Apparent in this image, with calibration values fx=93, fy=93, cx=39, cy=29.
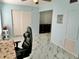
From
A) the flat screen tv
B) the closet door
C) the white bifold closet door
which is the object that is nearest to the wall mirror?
the flat screen tv

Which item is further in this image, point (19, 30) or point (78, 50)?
point (19, 30)

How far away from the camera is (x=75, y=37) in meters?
3.63

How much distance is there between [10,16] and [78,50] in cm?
492

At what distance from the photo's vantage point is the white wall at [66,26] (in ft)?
11.9

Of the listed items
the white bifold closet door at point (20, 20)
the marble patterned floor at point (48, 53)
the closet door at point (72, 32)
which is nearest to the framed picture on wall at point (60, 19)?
the closet door at point (72, 32)

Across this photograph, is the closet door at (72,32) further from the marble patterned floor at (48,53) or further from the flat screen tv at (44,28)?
the flat screen tv at (44,28)

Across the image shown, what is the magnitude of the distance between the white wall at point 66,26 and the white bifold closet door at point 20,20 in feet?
8.20

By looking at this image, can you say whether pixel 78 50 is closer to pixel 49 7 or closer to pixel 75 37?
pixel 75 37

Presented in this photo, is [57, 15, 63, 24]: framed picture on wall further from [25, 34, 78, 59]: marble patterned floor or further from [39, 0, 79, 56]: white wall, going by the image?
[25, 34, 78, 59]: marble patterned floor

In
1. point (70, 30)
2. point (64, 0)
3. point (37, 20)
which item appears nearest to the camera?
point (70, 30)

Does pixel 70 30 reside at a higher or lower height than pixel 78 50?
higher

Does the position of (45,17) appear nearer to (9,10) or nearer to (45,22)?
(45,22)

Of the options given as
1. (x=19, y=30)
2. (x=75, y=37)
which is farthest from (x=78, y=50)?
(x=19, y=30)

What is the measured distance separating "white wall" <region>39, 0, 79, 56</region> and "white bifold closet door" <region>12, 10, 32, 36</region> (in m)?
2.50
